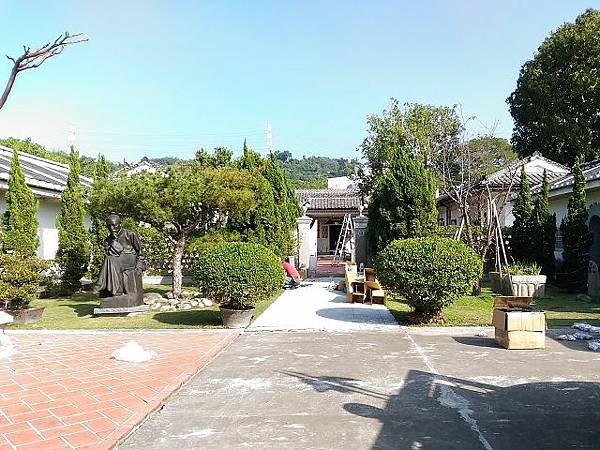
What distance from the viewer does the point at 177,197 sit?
38.7 feet

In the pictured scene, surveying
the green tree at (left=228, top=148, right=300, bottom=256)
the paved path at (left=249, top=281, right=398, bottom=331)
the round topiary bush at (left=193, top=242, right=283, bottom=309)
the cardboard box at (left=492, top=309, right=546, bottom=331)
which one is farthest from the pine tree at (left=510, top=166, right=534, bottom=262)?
the round topiary bush at (left=193, top=242, right=283, bottom=309)

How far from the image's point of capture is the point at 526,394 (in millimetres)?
5305

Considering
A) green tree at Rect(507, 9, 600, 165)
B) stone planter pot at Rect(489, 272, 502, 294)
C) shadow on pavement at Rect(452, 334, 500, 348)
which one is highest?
green tree at Rect(507, 9, 600, 165)

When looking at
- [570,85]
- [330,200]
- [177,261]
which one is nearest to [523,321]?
[177,261]

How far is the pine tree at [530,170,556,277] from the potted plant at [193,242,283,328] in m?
9.79

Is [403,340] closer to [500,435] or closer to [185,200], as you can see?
[500,435]

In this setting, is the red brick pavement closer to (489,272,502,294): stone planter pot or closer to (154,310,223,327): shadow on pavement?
(154,310,223,327): shadow on pavement

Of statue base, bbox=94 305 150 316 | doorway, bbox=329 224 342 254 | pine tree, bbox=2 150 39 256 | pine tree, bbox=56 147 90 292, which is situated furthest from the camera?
doorway, bbox=329 224 342 254

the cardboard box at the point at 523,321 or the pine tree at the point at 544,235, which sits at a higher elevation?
the pine tree at the point at 544,235

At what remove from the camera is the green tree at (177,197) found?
11.7m

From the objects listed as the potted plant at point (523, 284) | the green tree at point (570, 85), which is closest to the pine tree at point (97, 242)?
the potted plant at point (523, 284)

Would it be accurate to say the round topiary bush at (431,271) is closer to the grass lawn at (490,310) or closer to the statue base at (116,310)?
the grass lawn at (490,310)

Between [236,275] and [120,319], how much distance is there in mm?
2833

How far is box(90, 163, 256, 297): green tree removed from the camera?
11.7 m
